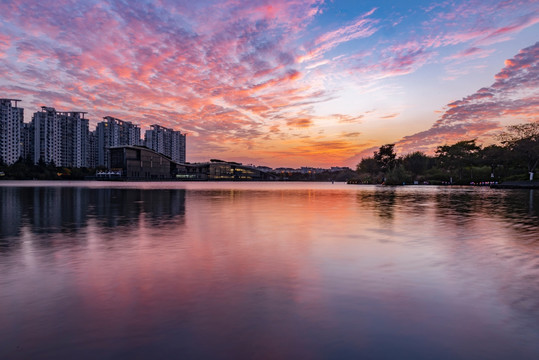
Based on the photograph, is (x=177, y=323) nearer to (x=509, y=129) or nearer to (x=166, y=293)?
(x=166, y=293)

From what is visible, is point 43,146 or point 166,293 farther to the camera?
point 43,146

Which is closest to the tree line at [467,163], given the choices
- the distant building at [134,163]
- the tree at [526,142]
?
the tree at [526,142]

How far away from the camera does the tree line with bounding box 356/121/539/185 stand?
8394cm

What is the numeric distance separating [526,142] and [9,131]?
780 ft

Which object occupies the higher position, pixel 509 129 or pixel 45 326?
pixel 509 129

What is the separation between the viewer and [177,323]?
516 cm

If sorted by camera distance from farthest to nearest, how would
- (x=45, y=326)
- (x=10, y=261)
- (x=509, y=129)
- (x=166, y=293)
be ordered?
(x=509, y=129)
(x=10, y=261)
(x=166, y=293)
(x=45, y=326)

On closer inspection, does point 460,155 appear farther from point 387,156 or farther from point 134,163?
point 134,163

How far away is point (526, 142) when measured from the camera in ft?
256

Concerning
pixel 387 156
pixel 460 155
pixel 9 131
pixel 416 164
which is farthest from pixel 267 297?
pixel 9 131

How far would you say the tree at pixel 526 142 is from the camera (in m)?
76.4

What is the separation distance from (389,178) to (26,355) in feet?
398

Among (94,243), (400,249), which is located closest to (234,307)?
(400,249)

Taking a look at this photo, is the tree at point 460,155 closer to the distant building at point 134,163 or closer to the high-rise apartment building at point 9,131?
the distant building at point 134,163
